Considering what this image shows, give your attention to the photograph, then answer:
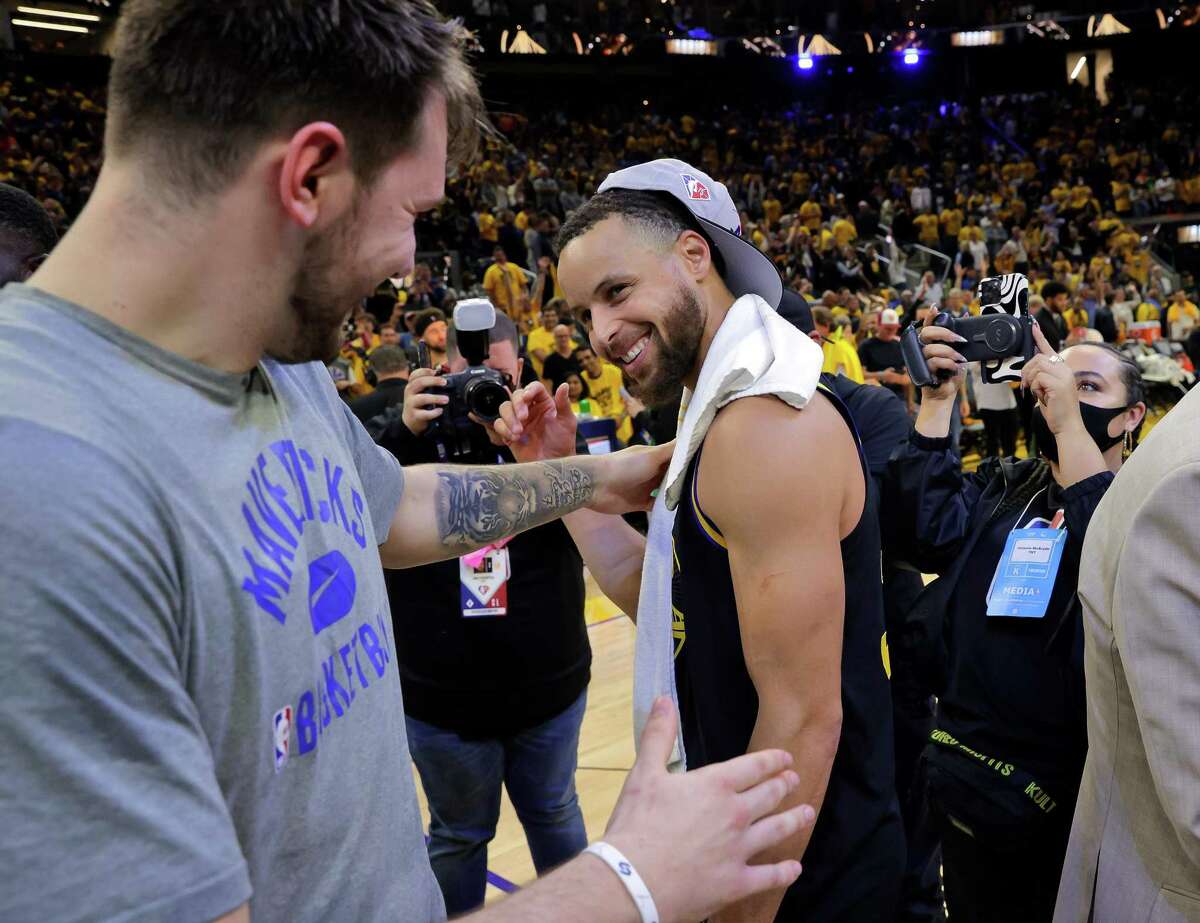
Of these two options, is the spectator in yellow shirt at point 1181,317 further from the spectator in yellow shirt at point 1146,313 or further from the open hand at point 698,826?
the open hand at point 698,826

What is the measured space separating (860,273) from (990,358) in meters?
13.8

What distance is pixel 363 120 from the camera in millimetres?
934

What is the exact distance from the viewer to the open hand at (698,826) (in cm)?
88

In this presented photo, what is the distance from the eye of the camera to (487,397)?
236 centimetres

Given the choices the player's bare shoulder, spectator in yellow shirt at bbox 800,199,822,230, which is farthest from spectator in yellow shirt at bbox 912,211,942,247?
the player's bare shoulder

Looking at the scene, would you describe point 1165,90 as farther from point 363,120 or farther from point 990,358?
point 363,120

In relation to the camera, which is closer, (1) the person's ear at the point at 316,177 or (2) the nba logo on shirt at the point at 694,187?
(1) the person's ear at the point at 316,177

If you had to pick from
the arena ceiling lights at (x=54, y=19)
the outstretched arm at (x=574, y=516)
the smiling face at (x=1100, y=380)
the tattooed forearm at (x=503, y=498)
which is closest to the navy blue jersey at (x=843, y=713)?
the tattooed forearm at (x=503, y=498)

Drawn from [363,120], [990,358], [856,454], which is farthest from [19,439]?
[990,358]

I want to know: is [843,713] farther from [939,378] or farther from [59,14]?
[59,14]

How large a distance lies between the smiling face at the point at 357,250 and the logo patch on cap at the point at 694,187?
81cm

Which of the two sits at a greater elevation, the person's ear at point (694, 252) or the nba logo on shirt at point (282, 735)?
the person's ear at point (694, 252)

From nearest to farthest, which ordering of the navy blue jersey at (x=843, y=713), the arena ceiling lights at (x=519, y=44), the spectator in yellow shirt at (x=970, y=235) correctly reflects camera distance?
the navy blue jersey at (x=843, y=713) → the spectator in yellow shirt at (x=970, y=235) → the arena ceiling lights at (x=519, y=44)

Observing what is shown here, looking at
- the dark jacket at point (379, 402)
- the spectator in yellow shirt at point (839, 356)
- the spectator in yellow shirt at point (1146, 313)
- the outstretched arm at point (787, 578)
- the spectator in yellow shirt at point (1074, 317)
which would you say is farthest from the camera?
the spectator in yellow shirt at point (1146, 313)
